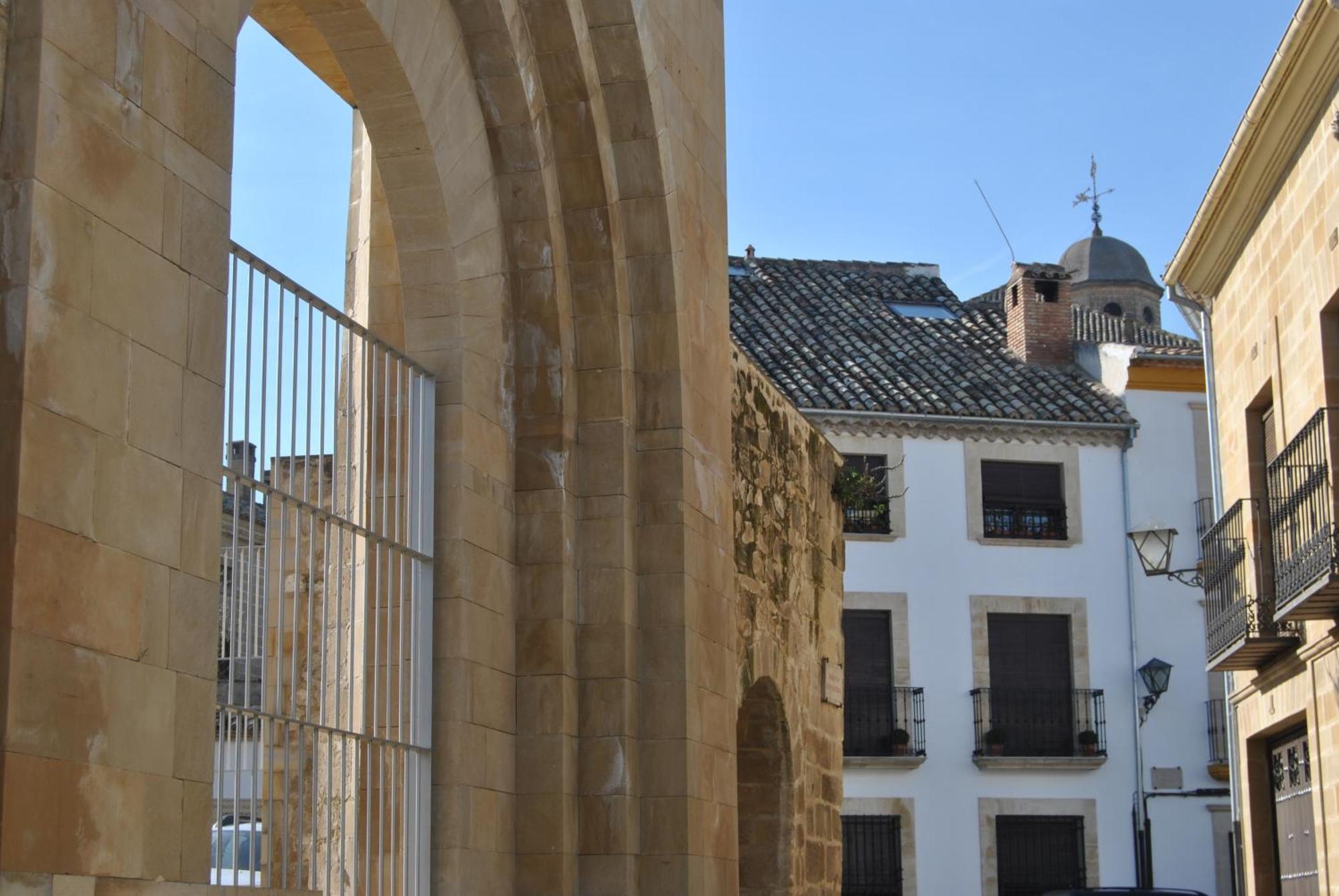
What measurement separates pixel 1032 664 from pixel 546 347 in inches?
779

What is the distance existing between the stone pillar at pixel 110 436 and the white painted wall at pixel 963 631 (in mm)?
21328

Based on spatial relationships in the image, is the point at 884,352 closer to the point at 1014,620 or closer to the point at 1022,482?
the point at 1022,482

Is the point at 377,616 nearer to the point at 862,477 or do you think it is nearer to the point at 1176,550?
the point at 862,477

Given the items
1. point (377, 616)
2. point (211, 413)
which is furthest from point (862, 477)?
point (211, 413)

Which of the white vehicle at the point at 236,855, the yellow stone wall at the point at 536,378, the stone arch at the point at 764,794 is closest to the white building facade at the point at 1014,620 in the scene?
the stone arch at the point at 764,794

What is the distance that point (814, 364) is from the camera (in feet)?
88.6

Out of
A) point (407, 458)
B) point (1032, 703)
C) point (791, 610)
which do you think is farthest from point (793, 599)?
point (1032, 703)

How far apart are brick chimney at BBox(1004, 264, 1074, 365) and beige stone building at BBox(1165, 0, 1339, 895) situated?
1248 centimetres

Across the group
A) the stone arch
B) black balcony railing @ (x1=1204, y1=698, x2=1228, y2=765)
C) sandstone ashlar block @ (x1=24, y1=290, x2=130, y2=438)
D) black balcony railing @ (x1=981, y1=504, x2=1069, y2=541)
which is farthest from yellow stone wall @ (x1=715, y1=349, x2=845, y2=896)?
black balcony railing @ (x1=1204, y1=698, x2=1228, y2=765)

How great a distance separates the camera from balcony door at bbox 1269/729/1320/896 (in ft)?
44.2

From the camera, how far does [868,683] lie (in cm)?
2561

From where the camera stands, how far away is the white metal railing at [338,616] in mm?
5777

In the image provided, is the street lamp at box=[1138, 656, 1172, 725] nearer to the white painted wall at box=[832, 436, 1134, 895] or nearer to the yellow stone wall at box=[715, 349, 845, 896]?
the white painted wall at box=[832, 436, 1134, 895]

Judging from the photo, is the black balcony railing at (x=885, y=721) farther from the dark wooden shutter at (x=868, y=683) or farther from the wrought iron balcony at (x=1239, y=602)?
the wrought iron balcony at (x=1239, y=602)
